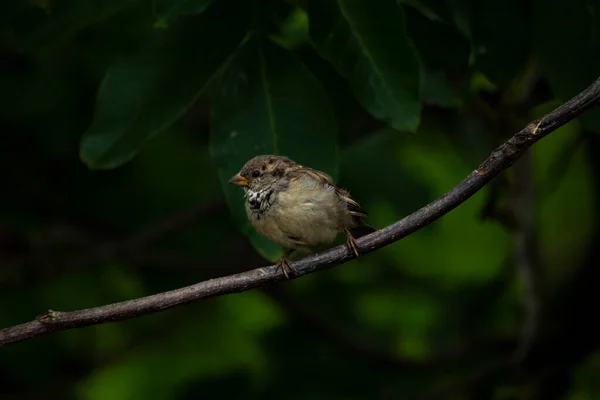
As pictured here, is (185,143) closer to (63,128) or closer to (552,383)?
(63,128)

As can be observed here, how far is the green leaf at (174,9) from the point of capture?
10.7ft

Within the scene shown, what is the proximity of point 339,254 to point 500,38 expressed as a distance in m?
1.42

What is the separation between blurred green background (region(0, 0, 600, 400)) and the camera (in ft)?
12.6

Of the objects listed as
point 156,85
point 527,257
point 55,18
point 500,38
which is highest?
point 55,18

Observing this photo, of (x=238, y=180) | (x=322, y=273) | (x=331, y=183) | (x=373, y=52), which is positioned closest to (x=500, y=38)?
(x=373, y=52)

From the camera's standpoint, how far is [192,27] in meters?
3.64

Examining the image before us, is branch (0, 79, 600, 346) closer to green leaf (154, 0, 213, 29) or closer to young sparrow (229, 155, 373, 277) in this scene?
young sparrow (229, 155, 373, 277)

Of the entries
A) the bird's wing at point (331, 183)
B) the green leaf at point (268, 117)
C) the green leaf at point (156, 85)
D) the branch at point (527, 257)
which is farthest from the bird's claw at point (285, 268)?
the branch at point (527, 257)

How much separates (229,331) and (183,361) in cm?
36

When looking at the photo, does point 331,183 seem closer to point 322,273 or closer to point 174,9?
point 174,9

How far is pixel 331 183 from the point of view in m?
3.58

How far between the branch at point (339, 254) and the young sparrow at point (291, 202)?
0.54 m

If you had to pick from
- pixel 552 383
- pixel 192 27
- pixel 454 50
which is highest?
pixel 192 27

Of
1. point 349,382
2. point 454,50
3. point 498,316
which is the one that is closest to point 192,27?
point 454,50
